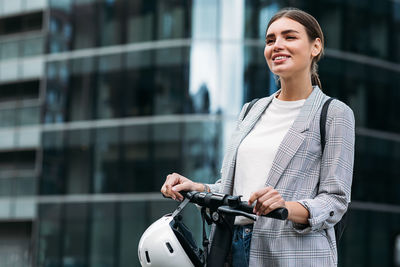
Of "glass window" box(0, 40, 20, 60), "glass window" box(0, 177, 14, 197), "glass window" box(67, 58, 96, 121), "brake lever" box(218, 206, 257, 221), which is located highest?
"glass window" box(0, 40, 20, 60)

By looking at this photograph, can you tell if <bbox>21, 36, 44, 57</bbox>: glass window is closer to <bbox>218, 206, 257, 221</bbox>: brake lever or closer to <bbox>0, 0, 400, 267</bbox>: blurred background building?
<bbox>0, 0, 400, 267</bbox>: blurred background building

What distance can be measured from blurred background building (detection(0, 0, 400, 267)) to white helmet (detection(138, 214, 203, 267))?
804 inches

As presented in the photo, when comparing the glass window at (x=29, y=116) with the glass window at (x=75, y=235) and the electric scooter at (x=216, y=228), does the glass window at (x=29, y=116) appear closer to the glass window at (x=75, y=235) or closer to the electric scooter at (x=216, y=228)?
the glass window at (x=75, y=235)

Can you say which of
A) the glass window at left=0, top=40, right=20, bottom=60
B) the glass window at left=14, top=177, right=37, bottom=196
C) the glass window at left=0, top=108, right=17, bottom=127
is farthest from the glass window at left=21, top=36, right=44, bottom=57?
the glass window at left=14, top=177, right=37, bottom=196

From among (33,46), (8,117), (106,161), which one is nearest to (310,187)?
(106,161)

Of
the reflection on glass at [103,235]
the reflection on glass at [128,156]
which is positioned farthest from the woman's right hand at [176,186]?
the reflection on glass at [103,235]

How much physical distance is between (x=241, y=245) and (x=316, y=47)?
0.85 m

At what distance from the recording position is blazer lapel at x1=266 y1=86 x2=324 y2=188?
8.84 ft

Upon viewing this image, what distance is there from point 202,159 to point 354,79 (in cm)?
674

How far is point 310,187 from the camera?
8.75 ft

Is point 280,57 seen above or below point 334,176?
above

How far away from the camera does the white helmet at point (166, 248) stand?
2.47m

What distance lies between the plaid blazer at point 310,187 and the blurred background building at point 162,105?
66.6 ft

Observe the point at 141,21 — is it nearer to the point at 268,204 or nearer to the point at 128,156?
the point at 128,156
